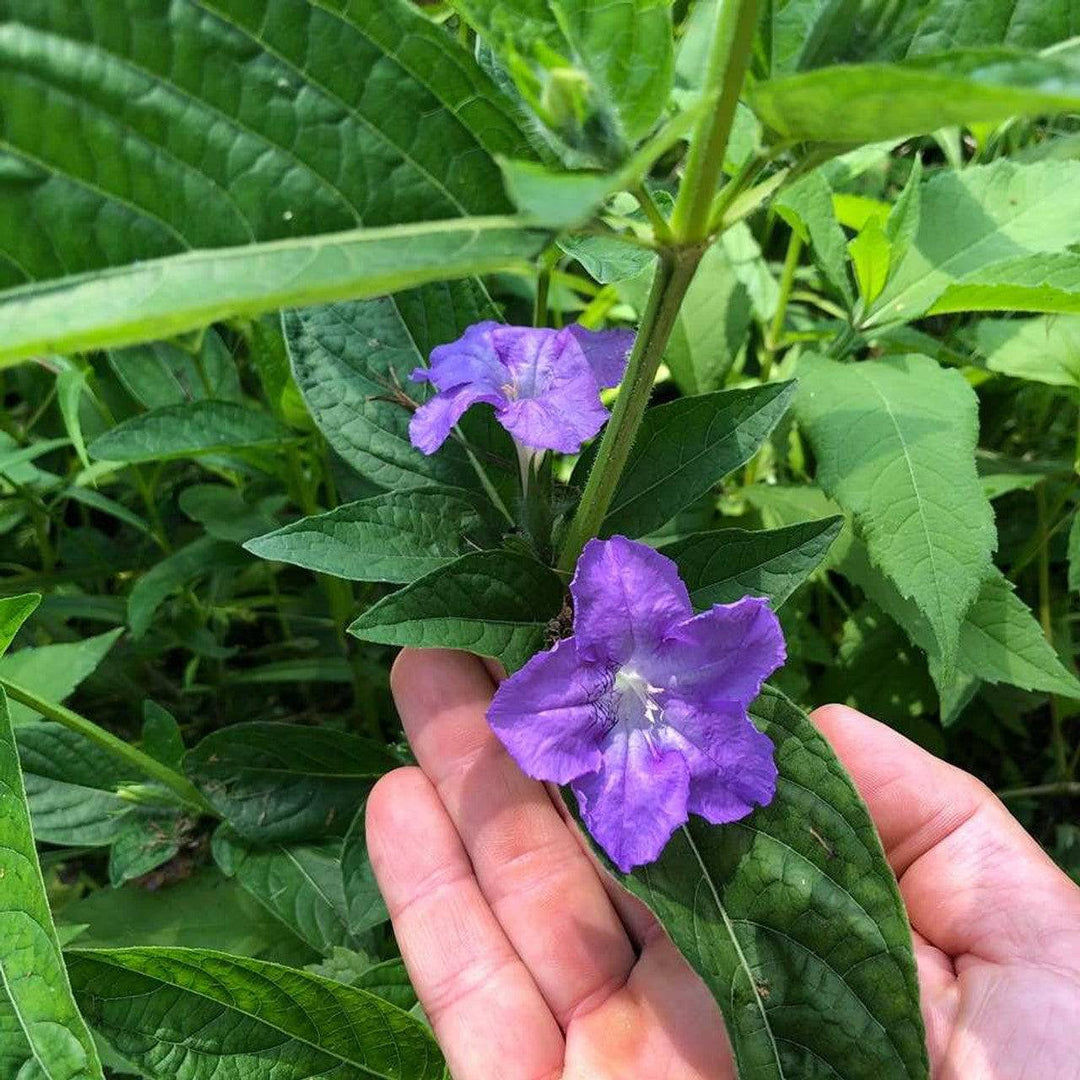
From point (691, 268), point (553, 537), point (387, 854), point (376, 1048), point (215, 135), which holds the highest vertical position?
point (215, 135)

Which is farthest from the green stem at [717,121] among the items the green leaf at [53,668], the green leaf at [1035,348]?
the green leaf at [53,668]

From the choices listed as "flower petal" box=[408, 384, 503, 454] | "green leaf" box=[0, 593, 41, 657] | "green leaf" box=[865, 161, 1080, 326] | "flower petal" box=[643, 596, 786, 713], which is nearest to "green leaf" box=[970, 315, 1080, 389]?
"green leaf" box=[865, 161, 1080, 326]

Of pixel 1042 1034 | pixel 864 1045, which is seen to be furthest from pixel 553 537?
pixel 1042 1034

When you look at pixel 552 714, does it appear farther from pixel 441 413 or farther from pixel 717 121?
pixel 717 121

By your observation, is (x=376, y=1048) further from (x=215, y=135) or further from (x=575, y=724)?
(x=215, y=135)

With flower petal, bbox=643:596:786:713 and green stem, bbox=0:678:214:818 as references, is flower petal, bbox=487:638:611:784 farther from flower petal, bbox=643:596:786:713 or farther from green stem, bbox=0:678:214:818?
green stem, bbox=0:678:214:818

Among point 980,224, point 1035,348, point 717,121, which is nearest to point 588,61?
point 717,121

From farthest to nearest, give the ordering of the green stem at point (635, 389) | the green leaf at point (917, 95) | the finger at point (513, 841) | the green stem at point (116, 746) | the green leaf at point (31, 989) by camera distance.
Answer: the finger at point (513, 841) < the green stem at point (116, 746) < the green leaf at point (31, 989) < the green stem at point (635, 389) < the green leaf at point (917, 95)

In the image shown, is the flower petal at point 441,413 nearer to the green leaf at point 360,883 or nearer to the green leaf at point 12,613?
the green leaf at point 12,613
